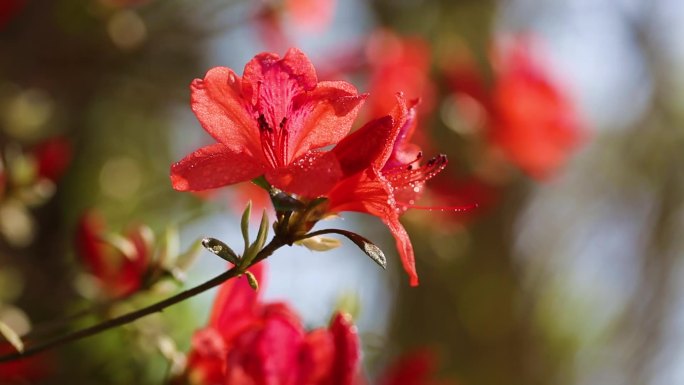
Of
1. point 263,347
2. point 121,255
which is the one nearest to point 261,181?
point 263,347

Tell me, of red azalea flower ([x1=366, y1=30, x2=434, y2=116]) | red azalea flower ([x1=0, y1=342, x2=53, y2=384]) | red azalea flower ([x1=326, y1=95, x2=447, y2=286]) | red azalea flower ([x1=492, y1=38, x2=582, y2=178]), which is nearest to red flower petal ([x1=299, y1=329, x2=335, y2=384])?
red azalea flower ([x1=326, y1=95, x2=447, y2=286])

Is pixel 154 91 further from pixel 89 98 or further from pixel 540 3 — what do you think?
pixel 540 3

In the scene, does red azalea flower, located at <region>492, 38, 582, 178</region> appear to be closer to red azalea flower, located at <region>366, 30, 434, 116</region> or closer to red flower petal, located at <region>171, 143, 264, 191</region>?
red azalea flower, located at <region>366, 30, 434, 116</region>

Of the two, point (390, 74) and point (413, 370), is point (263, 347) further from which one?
point (390, 74)

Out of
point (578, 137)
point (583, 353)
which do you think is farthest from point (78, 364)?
point (583, 353)

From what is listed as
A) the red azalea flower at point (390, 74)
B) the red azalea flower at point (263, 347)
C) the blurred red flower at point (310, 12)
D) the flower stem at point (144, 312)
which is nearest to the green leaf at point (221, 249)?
the flower stem at point (144, 312)
